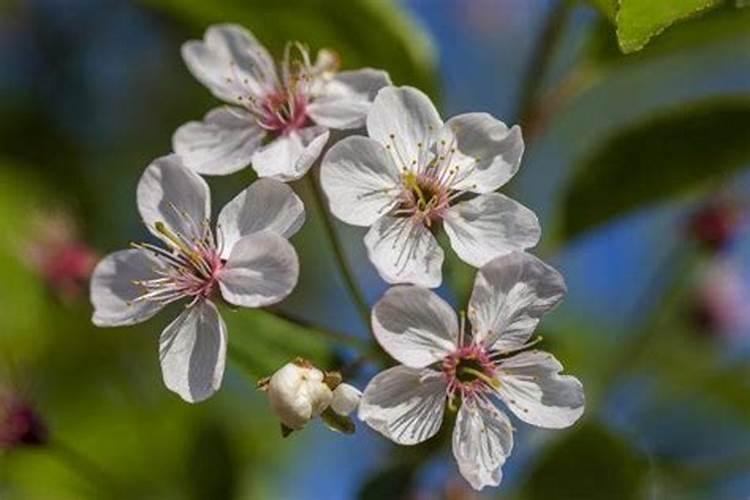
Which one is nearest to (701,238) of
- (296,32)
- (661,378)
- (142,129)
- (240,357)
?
(661,378)

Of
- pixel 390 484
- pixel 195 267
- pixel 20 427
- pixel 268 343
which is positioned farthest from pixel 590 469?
pixel 20 427

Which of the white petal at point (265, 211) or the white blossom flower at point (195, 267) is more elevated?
the white petal at point (265, 211)

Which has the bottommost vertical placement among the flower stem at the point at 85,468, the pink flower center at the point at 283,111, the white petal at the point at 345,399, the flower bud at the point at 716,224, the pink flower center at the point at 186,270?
the flower stem at the point at 85,468

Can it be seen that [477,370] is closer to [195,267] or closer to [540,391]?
[540,391]

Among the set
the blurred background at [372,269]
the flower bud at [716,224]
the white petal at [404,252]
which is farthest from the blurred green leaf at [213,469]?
the flower bud at [716,224]

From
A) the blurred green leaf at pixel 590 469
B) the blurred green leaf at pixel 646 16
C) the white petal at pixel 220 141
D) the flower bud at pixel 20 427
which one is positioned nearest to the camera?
the blurred green leaf at pixel 646 16

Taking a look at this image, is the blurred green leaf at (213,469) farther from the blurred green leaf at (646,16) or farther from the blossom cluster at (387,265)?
the blurred green leaf at (646,16)

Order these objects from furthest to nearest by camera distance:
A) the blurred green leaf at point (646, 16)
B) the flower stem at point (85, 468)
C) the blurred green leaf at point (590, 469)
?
the flower stem at point (85, 468)
the blurred green leaf at point (590, 469)
the blurred green leaf at point (646, 16)
